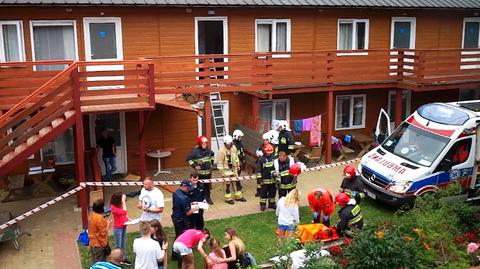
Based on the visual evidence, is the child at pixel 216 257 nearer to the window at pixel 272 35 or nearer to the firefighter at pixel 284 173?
the firefighter at pixel 284 173

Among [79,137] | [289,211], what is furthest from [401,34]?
[79,137]

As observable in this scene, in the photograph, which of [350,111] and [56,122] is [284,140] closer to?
[350,111]

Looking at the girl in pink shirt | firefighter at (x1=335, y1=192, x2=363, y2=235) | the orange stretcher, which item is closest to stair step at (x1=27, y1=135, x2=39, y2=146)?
the girl in pink shirt

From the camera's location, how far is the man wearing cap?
1001 centimetres

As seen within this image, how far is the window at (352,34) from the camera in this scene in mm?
18391

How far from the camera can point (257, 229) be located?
1166 centimetres

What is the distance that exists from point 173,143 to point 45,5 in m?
5.61

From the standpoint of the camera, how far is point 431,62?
17.1 meters

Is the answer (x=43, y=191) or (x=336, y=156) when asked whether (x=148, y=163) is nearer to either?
(x=43, y=191)

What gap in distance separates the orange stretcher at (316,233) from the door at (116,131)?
7.83 m

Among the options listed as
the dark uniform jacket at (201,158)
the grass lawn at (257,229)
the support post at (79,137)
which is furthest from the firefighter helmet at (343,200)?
the support post at (79,137)

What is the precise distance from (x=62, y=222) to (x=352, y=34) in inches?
467

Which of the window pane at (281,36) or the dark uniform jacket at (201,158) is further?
the window pane at (281,36)

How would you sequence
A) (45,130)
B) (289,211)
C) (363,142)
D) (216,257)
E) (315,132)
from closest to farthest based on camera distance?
1. (216,257)
2. (289,211)
3. (45,130)
4. (315,132)
5. (363,142)
